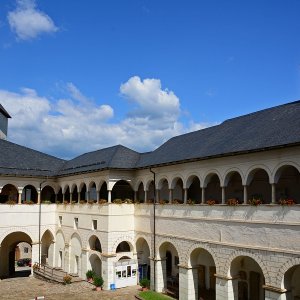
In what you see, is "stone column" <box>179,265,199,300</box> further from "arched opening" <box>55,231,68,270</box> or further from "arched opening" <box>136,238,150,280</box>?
"arched opening" <box>55,231,68,270</box>

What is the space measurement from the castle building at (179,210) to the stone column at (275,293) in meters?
0.05

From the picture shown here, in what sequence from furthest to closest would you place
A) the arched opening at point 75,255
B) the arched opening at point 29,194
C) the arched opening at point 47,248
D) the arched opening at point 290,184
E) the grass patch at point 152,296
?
the arched opening at point 47,248, the arched opening at point 29,194, the arched opening at point 75,255, the grass patch at point 152,296, the arched opening at point 290,184

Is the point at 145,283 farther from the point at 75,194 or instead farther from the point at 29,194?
the point at 29,194

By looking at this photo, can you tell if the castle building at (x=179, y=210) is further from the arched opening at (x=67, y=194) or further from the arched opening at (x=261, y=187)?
the arched opening at (x=67, y=194)

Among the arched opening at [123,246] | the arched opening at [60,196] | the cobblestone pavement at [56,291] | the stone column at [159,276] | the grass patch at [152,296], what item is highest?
the arched opening at [60,196]

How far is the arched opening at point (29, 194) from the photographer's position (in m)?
39.8

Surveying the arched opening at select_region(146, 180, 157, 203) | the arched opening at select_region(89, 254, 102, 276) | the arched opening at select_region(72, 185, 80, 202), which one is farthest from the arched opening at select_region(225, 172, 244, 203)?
the arched opening at select_region(72, 185, 80, 202)

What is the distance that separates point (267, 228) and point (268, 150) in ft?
12.7

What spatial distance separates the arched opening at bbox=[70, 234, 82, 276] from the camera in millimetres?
35688

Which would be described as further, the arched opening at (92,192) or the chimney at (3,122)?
the chimney at (3,122)

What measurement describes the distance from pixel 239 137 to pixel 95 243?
656 inches

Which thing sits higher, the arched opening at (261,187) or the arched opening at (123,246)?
the arched opening at (261,187)

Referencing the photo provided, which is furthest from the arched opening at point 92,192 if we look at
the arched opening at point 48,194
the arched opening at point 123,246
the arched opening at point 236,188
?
the arched opening at point 236,188

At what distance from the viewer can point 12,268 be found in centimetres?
4284
